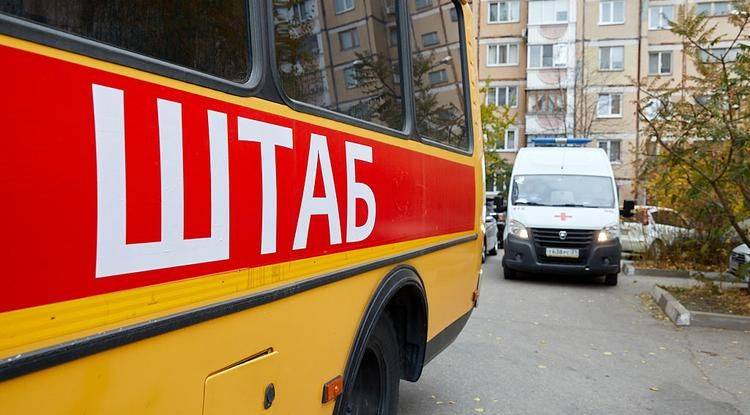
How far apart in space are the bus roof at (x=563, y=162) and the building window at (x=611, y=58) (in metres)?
29.0

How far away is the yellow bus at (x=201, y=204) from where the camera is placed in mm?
1361

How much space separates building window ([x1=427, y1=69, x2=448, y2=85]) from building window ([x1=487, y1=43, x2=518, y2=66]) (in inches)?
1550

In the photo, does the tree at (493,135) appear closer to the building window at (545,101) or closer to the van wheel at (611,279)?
the building window at (545,101)

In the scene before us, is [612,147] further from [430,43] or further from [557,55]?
[430,43]

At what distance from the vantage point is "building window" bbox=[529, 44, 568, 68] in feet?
130

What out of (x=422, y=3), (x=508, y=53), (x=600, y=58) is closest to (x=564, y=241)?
(x=422, y=3)

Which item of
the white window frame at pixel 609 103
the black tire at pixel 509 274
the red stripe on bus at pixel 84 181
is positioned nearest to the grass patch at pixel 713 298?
the black tire at pixel 509 274

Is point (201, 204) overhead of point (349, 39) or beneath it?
beneath

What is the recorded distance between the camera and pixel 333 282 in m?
2.69

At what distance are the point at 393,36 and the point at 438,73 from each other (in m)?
0.87

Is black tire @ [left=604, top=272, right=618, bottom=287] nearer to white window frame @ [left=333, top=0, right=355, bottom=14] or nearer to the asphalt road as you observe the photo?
the asphalt road

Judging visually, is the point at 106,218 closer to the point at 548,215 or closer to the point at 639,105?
the point at 639,105

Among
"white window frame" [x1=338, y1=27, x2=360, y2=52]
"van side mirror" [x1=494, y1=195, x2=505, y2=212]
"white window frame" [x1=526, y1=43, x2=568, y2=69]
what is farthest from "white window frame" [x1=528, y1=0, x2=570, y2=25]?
"white window frame" [x1=338, y1=27, x2=360, y2=52]

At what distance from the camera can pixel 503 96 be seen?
42.4m
